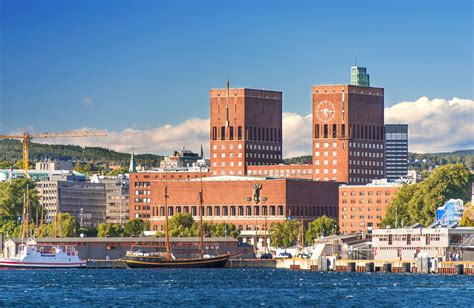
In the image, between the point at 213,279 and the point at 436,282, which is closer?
the point at 436,282

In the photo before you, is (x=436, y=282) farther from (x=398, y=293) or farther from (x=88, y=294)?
(x=88, y=294)

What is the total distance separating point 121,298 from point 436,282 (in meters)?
44.1

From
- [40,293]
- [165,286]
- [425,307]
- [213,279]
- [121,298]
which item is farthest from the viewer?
[213,279]

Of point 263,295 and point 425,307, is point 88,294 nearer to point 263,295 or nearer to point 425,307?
point 263,295

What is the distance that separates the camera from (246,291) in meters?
169

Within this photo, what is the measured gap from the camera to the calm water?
149 metres

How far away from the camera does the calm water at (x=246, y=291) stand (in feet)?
490

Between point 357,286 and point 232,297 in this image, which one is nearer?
point 232,297

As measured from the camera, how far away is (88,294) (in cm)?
16275

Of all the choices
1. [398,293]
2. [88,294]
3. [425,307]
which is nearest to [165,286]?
[88,294]

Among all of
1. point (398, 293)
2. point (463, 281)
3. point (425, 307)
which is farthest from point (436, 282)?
point (425, 307)

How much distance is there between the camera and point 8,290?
566 feet

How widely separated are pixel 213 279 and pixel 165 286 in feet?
70.5

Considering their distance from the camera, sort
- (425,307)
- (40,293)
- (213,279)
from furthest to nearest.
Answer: (213,279)
(40,293)
(425,307)
